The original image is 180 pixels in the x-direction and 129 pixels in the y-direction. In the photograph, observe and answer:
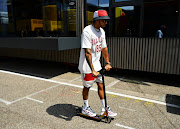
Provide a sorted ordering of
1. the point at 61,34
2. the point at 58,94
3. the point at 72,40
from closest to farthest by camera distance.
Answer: the point at 58,94 < the point at 72,40 < the point at 61,34

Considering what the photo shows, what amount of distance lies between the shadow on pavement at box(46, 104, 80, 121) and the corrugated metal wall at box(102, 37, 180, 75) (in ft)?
12.7

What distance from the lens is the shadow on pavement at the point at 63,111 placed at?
149 inches

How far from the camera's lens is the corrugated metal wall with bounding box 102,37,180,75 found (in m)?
6.24

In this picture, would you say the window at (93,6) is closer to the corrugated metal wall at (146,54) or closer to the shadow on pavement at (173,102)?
the corrugated metal wall at (146,54)

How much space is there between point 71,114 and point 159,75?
5.35m

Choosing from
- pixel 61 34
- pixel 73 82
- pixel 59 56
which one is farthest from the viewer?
pixel 59 56

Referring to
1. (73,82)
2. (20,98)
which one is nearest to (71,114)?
(20,98)

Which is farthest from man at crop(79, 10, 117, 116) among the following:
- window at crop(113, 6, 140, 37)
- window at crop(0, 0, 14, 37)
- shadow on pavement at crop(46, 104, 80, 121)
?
window at crop(0, 0, 14, 37)

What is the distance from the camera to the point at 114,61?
7570 mm

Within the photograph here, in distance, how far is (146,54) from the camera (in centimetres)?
676

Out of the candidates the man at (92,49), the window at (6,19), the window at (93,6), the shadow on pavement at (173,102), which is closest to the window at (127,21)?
the window at (93,6)

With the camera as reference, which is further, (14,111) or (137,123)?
(14,111)

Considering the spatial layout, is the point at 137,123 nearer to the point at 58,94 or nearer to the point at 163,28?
the point at 58,94

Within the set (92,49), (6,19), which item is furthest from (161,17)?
(6,19)
